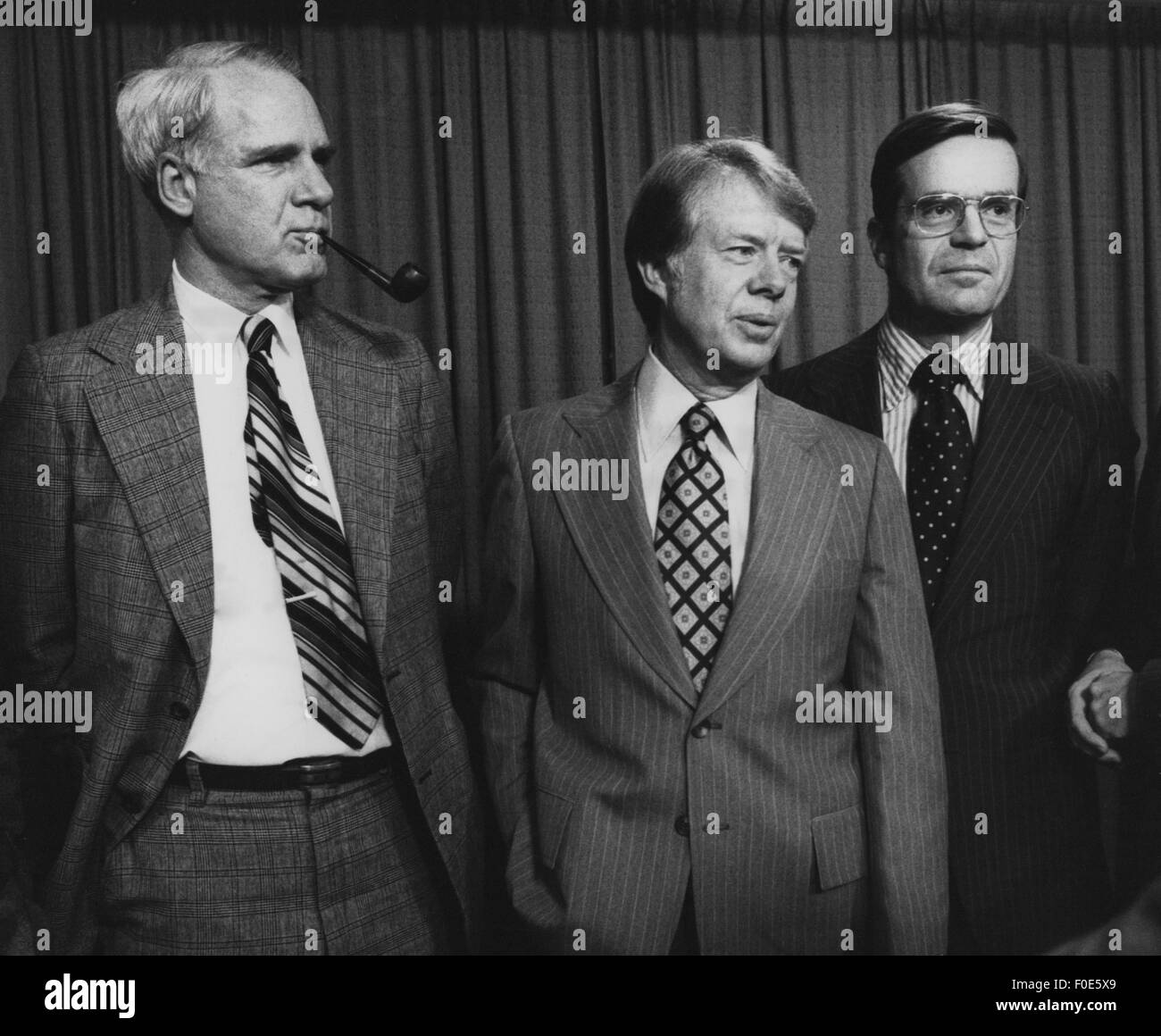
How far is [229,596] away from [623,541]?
22.0 inches

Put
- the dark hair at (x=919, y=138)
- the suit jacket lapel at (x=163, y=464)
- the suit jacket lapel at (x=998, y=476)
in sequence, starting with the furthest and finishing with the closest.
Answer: the dark hair at (x=919, y=138) < the suit jacket lapel at (x=998, y=476) < the suit jacket lapel at (x=163, y=464)

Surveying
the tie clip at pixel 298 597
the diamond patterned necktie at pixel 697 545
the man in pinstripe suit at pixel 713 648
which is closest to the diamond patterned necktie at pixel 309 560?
the tie clip at pixel 298 597

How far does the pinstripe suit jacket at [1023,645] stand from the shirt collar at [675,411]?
17 centimetres

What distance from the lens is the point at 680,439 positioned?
5.82 ft

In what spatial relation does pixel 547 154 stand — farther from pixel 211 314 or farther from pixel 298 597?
pixel 298 597

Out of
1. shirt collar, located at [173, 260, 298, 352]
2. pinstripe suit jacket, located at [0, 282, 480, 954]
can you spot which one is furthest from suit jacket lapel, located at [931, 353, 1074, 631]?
shirt collar, located at [173, 260, 298, 352]

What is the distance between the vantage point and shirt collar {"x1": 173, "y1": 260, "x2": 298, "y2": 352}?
5.77 ft

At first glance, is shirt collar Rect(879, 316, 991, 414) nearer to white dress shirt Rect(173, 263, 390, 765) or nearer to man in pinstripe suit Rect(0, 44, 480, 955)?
man in pinstripe suit Rect(0, 44, 480, 955)

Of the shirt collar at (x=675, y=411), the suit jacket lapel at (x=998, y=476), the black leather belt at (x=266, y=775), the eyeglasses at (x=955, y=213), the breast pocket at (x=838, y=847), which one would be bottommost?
the breast pocket at (x=838, y=847)

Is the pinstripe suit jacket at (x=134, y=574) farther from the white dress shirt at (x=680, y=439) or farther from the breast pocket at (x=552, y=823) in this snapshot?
the white dress shirt at (x=680, y=439)

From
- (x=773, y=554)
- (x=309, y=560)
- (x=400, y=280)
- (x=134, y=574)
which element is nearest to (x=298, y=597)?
(x=309, y=560)

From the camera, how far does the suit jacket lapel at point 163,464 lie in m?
1.66
